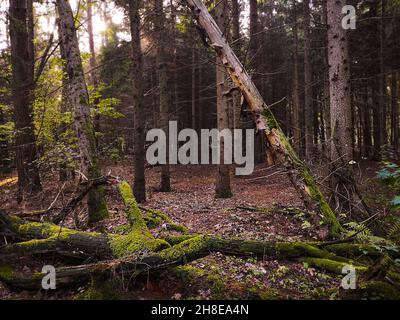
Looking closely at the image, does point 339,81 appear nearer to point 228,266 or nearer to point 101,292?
point 228,266

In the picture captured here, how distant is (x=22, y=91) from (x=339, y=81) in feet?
35.0

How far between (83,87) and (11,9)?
703 cm

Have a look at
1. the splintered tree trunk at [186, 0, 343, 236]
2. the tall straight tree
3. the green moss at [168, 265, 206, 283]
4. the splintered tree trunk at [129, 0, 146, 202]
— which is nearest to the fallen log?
the green moss at [168, 265, 206, 283]

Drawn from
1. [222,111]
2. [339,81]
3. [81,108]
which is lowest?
[81,108]

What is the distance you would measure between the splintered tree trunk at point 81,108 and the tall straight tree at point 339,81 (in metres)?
5.82

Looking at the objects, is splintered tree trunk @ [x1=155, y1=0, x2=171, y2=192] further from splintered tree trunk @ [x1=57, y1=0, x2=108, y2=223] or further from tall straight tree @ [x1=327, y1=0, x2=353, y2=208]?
tall straight tree @ [x1=327, y1=0, x2=353, y2=208]

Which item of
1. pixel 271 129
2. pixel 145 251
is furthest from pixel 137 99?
pixel 145 251

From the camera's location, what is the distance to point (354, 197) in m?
6.33

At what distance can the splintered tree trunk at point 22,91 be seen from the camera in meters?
10.6

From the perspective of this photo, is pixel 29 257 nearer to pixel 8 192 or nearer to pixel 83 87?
pixel 83 87

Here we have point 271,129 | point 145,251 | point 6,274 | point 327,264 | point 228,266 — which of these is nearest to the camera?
point 6,274

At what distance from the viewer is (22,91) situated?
35.2ft

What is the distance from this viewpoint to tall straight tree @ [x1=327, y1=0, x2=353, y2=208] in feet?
22.5
